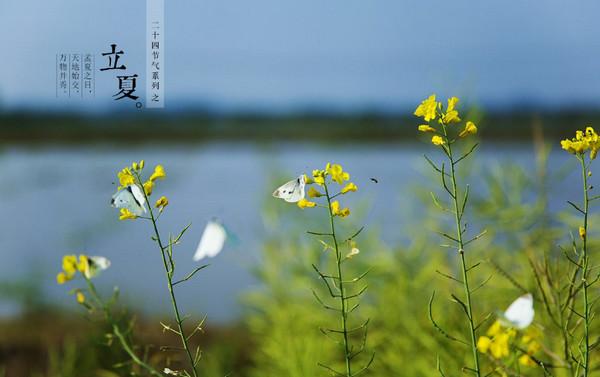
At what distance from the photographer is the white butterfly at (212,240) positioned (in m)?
0.75

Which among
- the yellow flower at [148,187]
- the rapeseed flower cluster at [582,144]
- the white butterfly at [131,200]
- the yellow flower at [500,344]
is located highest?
the rapeseed flower cluster at [582,144]

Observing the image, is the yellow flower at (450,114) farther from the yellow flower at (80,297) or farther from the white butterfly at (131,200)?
the yellow flower at (80,297)

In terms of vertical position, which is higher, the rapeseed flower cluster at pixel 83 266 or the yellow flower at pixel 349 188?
the yellow flower at pixel 349 188

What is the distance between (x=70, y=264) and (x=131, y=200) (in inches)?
3.5

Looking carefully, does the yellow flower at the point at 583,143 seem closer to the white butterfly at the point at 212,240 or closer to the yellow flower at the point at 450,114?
the yellow flower at the point at 450,114

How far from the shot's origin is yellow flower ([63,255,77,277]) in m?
0.75

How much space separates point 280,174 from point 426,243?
14.6 inches

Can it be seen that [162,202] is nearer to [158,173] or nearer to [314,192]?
[158,173]

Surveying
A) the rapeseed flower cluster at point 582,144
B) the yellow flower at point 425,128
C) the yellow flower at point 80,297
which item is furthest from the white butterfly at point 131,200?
the rapeseed flower cluster at point 582,144

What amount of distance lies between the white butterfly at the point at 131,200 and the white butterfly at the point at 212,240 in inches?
2.6

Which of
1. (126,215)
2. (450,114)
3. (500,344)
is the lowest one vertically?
(500,344)

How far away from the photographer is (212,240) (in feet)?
2.50

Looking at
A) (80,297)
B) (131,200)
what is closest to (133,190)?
(131,200)

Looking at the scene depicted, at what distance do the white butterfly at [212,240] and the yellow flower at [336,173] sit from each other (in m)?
0.12
